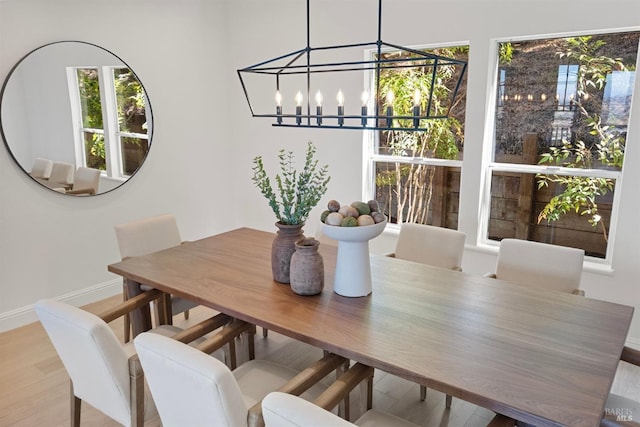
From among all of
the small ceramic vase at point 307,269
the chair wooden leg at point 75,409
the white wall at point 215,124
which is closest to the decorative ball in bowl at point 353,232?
the small ceramic vase at point 307,269

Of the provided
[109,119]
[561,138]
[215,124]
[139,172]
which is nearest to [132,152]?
[139,172]

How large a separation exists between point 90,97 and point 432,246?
278cm

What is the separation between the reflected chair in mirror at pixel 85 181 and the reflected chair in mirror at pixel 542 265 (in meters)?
2.99

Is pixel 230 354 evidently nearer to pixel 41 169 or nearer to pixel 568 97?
pixel 41 169

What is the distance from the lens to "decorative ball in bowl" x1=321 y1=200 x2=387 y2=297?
1.99 meters

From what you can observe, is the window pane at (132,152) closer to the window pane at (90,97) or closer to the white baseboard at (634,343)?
the window pane at (90,97)

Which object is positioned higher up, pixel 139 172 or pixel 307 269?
pixel 139 172

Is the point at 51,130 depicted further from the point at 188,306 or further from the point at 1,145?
the point at 188,306

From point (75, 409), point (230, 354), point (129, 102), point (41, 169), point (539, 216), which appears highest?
point (129, 102)

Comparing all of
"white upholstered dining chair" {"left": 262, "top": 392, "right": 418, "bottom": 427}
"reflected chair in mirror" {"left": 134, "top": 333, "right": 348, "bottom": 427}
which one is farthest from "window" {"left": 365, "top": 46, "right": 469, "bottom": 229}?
"white upholstered dining chair" {"left": 262, "top": 392, "right": 418, "bottom": 427}

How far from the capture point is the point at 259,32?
14.7 feet

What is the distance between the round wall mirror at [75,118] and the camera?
10.9 ft

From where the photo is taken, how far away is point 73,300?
12.5 feet

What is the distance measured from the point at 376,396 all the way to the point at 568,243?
177 cm
